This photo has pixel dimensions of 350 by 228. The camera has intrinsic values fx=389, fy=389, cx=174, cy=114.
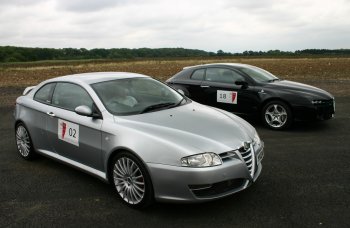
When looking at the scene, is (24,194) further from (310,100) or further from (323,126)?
(323,126)

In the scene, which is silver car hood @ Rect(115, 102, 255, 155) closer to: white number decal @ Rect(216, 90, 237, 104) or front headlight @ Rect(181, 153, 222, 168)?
front headlight @ Rect(181, 153, 222, 168)

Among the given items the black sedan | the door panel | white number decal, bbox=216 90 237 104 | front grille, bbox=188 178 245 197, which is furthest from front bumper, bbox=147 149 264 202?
Result: white number decal, bbox=216 90 237 104

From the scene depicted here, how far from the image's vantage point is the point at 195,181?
3965 mm

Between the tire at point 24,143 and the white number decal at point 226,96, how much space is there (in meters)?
4.56

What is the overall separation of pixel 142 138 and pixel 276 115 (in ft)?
16.0

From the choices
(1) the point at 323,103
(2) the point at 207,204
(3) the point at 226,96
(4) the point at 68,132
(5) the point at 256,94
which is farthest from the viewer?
(3) the point at 226,96

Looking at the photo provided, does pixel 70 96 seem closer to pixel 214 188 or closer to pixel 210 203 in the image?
pixel 210 203

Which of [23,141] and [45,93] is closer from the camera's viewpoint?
[45,93]

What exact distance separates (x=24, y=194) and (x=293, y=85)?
6.11m

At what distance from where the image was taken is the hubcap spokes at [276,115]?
27.3ft

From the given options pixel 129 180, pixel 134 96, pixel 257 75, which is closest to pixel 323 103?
pixel 257 75

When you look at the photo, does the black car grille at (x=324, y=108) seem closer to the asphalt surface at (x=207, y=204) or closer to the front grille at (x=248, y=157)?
the asphalt surface at (x=207, y=204)

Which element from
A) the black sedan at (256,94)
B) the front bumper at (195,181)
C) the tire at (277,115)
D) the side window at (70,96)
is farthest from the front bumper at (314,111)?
the side window at (70,96)

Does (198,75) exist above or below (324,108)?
above
